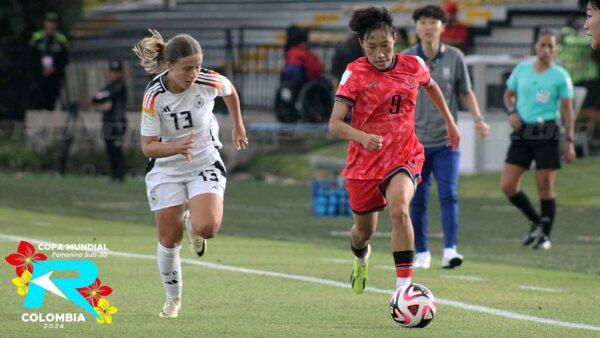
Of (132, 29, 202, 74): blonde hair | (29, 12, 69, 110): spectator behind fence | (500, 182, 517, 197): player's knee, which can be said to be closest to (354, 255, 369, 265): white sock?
(132, 29, 202, 74): blonde hair

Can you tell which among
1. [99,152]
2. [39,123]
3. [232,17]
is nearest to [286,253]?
[99,152]

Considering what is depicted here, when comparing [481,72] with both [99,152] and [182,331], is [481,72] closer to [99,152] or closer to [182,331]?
[99,152]

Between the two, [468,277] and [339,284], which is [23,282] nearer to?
[339,284]

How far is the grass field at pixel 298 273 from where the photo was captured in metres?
8.92

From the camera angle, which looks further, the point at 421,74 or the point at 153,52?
the point at 421,74

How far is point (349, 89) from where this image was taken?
9.72 m

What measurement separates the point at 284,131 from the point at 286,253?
13.2 metres

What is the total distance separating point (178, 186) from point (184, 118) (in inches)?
17.7

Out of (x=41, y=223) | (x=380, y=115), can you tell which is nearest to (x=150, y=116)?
(x=380, y=115)

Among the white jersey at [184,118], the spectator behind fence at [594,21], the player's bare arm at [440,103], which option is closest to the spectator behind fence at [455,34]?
the player's bare arm at [440,103]

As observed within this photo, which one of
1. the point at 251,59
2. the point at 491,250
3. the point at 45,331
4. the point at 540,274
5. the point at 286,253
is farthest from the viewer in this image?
the point at 251,59

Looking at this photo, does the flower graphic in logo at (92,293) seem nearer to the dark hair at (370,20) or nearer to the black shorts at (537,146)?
the dark hair at (370,20)

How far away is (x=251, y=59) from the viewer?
3103 cm

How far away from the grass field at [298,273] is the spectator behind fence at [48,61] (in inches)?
316
